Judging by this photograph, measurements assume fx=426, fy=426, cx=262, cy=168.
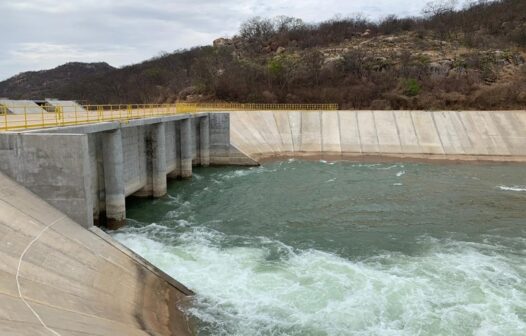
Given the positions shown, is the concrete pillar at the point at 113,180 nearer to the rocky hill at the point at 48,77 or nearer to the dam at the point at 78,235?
the dam at the point at 78,235

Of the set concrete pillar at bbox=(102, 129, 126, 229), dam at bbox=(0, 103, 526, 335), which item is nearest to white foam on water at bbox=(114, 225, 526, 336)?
dam at bbox=(0, 103, 526, 335)

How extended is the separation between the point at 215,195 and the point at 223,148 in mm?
11364

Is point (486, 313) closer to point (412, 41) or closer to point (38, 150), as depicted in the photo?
point (38, 150)

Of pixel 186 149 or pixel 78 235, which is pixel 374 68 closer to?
pixel 186 149

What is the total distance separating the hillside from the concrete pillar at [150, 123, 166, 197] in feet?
117

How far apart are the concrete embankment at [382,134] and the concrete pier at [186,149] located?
18.2ft

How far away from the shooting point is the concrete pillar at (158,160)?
2520cm

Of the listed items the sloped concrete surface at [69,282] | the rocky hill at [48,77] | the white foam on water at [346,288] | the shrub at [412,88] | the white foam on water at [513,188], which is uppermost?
the rocky hill at [48,77]

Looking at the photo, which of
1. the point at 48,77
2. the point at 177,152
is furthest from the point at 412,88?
the point at 48,77

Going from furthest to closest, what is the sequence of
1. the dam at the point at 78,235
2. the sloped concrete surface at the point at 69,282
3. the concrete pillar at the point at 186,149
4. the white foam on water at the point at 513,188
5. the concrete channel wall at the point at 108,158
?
the concrete pillar at the point at 186,149 → the white foam on water at the point at 513,188 → the concrete channel wall at the point at 108,158 → the dam at the point at 78,235 → the sloped concrete surface at the point at 69,282

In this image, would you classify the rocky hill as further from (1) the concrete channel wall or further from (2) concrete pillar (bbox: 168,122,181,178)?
(2) concrete pillar (bbox: 168,122,181,178)

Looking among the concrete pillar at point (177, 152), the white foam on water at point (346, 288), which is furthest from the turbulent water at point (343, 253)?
the concrete pillar at point (177, 152)

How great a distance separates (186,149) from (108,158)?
40.7 feet

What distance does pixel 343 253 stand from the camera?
1541 centimetres
